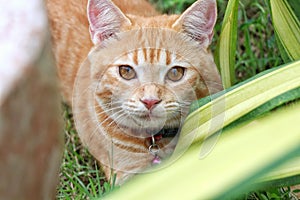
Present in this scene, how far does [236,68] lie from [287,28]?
703 millimetres

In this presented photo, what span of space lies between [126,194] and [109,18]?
3.97ft

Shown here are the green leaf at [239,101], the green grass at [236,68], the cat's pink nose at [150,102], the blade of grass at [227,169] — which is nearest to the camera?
the blade of grass at [227,169]

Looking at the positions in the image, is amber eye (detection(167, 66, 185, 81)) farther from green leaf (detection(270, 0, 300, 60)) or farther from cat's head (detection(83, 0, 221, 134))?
green leaf (detection(270, 0, 300, 60))

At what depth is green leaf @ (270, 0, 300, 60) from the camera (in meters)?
1.78

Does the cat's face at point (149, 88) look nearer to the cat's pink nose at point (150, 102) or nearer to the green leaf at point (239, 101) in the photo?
the cat's pink nose at point (150, 102)

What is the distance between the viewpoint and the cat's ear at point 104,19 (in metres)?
1.84

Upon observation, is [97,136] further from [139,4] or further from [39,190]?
[39,190]

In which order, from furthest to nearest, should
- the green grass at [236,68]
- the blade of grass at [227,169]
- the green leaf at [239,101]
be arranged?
1. the green grass at [236,68]
2. the green leaf at [239,101]
3. the blade of grass at [227,169]

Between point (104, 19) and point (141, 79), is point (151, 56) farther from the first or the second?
Answer: point (104, 19)

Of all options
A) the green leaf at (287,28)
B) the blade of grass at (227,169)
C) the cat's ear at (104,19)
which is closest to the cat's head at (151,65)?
the cat's ear at (104,19)

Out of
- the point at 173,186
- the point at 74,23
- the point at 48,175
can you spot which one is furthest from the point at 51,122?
the point at 74,23

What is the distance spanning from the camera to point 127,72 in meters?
1.83

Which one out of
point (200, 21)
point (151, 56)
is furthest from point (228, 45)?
point (151, 56)

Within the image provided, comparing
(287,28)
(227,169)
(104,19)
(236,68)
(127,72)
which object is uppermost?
(227,169)
